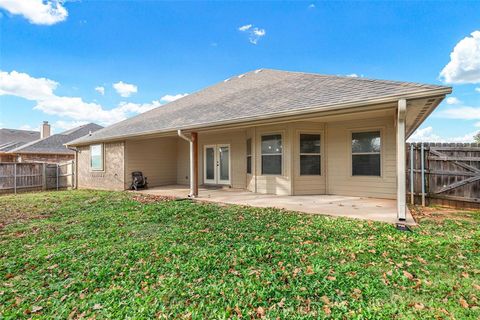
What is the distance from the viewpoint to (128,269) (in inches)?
127

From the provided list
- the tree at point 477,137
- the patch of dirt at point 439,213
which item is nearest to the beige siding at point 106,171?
the patch of dirt at point 439,213

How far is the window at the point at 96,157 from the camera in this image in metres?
12.6

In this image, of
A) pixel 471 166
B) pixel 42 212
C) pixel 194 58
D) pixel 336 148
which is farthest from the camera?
pixel 194 58

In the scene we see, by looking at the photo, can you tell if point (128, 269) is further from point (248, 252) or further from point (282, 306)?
point (282, 306)

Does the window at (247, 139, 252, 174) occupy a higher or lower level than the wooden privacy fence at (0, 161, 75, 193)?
higher

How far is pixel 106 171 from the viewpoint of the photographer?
1233cm

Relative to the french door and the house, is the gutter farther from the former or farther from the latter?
the french door

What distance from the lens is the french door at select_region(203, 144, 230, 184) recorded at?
11133 millimetres

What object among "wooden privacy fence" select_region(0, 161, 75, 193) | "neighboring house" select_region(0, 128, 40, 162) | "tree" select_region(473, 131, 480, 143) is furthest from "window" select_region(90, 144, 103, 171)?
"tree" select_region(473, 131, 480, 143)

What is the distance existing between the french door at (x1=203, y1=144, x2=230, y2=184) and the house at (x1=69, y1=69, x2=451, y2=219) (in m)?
0.05

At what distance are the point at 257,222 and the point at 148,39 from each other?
13099 mm

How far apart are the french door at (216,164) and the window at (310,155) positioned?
12.0ft

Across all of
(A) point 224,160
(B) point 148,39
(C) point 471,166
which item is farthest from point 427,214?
(B) point 148,39

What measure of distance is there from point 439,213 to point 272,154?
4.94 meters
